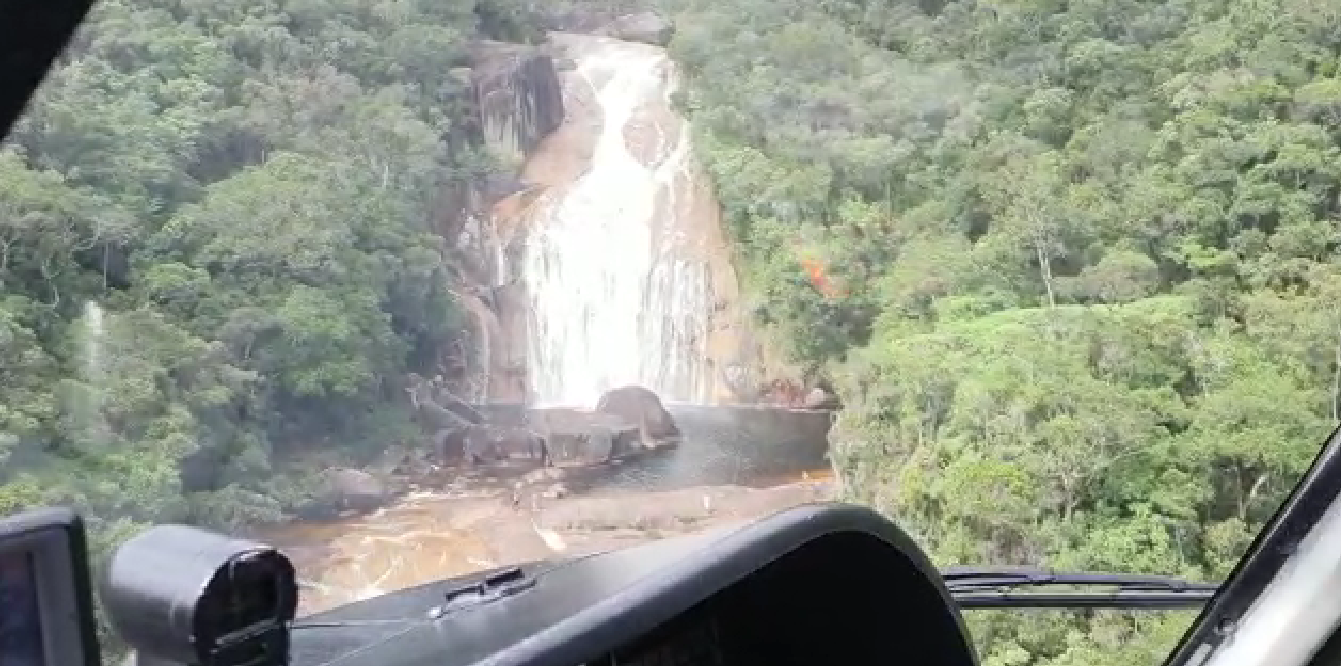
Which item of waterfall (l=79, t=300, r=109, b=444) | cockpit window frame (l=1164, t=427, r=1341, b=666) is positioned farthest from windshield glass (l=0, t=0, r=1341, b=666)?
cockpit window frame (l=1164, t=427, r=1341, b=666)

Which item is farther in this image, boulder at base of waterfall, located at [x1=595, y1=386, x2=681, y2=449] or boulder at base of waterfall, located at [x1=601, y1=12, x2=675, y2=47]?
boulder at base of waterfall, located at [x1=601, y1=12, x2=675, y2=47]

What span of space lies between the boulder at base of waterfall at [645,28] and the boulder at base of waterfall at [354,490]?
2131mm

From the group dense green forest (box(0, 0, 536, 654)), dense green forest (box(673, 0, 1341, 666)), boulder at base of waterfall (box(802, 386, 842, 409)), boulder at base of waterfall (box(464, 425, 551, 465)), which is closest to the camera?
dense green forest (box(0, 0, 536, 654))

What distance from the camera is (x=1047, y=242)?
4.40 meters

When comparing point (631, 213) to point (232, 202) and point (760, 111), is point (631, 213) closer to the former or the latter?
point (760, 111)

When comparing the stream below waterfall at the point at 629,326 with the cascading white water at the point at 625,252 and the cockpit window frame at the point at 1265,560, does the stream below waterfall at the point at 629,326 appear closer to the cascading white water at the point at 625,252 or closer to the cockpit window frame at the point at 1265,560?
the cascading white water at the point at 625,252

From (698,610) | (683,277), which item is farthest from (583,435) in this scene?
(698,610)

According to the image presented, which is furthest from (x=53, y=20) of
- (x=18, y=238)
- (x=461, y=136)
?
(x=461, y=136)

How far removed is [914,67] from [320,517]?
305cm

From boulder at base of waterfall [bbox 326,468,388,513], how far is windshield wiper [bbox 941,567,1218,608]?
6.17ft

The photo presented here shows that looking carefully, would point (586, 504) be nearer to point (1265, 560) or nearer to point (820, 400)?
point (820, 400)

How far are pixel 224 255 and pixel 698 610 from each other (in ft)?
7.55

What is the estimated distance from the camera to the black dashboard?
61 cm

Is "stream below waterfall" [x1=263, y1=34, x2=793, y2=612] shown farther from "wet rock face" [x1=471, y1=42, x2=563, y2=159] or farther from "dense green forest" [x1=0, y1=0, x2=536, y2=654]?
"dense green forest" [x1=0, y1=0, x2=536, y2=654]
